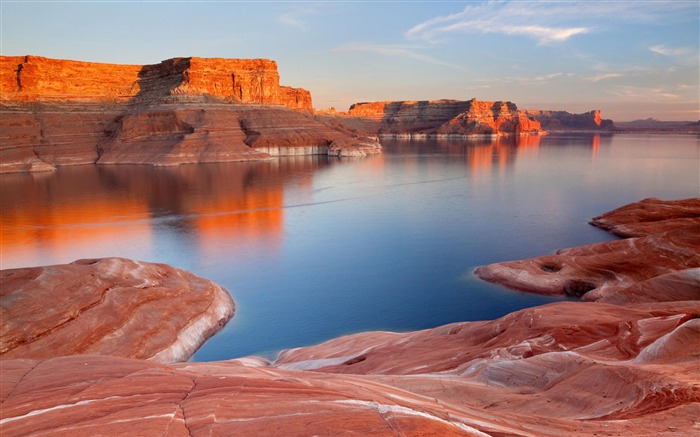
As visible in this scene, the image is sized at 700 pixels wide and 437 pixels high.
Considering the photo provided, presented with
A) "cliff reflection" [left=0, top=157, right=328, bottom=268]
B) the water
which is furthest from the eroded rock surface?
"cliff reflection" [left=0, top=157, right=328, bottom=268]

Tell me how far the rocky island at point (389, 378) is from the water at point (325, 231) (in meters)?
4.09

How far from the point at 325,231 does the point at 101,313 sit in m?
20.8

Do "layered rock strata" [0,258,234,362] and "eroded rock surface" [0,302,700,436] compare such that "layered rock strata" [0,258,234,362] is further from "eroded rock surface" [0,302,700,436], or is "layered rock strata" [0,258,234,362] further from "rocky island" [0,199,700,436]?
"eroded rock surface" [0,302,700,436]

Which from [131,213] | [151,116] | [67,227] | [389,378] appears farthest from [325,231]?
[151,116]

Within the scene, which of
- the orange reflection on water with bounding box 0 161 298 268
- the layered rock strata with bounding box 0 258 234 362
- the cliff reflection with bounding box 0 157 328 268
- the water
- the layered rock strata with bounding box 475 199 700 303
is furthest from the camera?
the cliff reflection with bounding box 0 157 328 268

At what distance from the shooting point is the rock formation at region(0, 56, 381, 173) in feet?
276

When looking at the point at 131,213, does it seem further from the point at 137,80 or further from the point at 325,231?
the point at 137,80

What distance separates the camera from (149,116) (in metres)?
91.9

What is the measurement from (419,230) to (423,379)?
2476 centimetres

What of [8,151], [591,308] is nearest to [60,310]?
[591,308]

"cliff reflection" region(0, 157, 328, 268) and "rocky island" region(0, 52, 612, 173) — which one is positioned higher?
"rocky island" region(0, 52, 612, 173)

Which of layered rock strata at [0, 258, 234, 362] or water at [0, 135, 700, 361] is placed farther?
water at [0, 135, 700, 361]

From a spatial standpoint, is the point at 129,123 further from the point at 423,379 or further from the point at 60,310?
the point at 423,379

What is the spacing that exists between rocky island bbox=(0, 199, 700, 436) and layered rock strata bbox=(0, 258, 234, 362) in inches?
2.5
